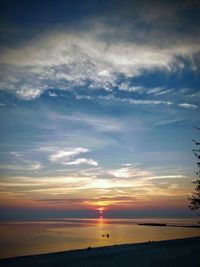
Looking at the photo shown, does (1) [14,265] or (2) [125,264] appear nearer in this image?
(2) [125,264]

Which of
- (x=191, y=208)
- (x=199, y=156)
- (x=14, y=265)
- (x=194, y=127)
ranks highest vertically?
(x=194, y=127)

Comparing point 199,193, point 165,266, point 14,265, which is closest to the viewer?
point 165,266

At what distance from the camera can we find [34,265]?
64.2 ft

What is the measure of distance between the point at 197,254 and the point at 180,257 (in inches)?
55.3

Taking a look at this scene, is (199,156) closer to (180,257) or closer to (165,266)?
(180,257)

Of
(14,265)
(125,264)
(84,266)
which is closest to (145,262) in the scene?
(125,264)

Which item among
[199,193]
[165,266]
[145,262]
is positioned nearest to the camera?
[165,266]

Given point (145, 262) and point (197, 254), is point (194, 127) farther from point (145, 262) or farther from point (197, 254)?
point (145, 262)

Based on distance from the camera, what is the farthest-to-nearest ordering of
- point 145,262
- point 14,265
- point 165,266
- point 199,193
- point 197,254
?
point 199,193, point 14,265, point 197,254, point 145,262, point 165,266

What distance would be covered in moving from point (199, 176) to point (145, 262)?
49.4 ft

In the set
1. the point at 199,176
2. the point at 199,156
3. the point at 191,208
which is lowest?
the point at 191,208

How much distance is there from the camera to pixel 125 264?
17.4 meters

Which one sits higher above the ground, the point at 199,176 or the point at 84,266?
the point at 199,176

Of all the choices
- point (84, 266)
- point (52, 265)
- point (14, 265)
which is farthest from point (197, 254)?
point (14, 265)
